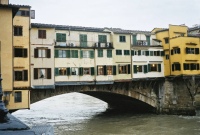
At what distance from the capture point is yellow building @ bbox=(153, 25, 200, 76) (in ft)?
123

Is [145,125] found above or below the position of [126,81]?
below

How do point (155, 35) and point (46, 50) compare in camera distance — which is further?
point (155, 35)

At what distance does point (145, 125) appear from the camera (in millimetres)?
31344

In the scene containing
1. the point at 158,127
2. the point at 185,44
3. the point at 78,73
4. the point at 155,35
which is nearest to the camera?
the point at 158,127

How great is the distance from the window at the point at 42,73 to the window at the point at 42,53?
1483mm

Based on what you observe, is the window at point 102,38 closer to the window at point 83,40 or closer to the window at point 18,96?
the window at point 83,40

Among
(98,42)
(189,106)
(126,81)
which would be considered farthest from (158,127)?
(98,42)

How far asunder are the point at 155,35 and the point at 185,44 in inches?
197

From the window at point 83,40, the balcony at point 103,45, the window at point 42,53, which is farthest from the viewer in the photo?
the balcony at point 103,45

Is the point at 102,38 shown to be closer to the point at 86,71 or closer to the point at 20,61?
the point at 86,71

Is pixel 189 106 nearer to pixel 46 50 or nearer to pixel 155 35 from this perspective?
pixel 155 35

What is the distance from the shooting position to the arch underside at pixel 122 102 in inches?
1550

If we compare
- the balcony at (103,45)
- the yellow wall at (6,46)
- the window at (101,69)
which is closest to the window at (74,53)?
the balcony at (103,45)

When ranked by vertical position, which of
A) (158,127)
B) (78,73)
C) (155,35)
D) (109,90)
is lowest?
(158,127)
